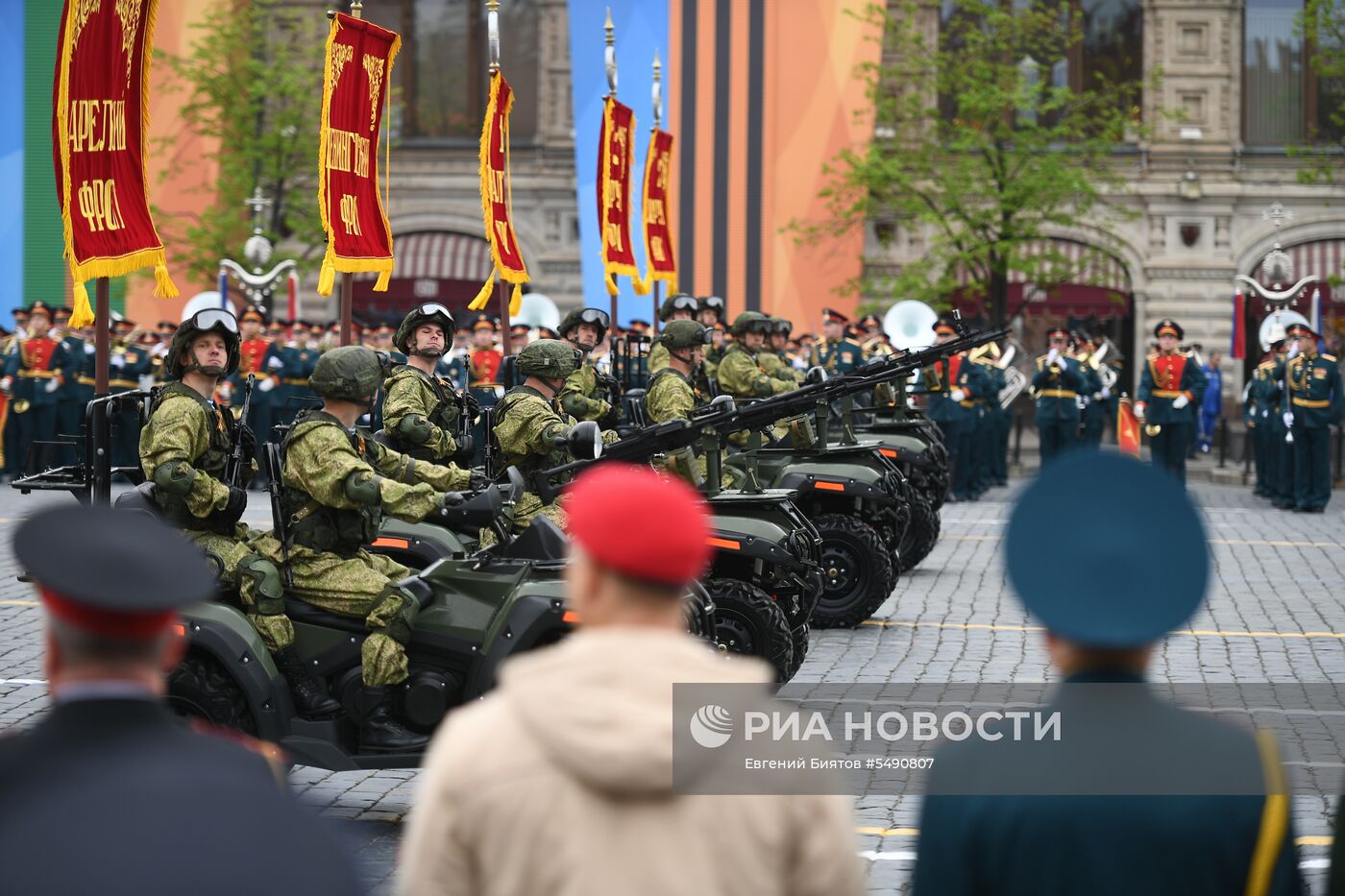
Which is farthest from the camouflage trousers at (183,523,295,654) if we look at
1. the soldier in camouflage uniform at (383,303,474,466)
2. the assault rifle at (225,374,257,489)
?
the soldier in camouflage uniform at (383,303,474,466)

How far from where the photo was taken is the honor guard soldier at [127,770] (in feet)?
7.44

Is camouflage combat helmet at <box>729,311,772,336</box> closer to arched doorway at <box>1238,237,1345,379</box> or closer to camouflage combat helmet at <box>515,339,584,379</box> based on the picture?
camouflage combat helmet at <box>515,339,584,379</box>

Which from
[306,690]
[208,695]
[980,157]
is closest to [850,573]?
[306,690]

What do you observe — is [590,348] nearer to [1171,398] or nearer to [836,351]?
[836,351]

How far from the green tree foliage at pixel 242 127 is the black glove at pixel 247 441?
24926mm

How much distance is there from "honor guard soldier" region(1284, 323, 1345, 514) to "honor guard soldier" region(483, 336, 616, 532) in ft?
46.4

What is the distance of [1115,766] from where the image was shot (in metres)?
2.59

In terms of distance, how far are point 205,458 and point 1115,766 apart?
5293 millimetres

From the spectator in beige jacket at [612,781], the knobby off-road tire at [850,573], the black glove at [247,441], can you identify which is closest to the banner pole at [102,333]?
the black glove at [247,441]

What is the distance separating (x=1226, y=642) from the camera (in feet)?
37.7

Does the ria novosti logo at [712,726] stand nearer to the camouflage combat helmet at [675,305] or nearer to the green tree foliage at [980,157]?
the camouflage combat helmet at [675,305]

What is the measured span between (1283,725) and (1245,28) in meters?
28.0

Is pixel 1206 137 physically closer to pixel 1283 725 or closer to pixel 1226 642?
pixel 1226 642

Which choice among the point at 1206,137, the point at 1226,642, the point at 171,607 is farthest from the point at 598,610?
the point at 1206,137
